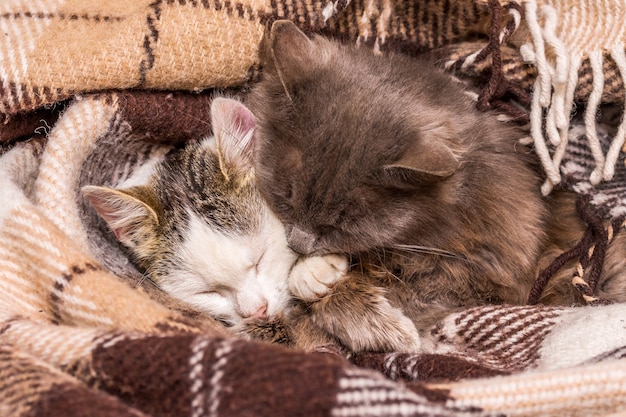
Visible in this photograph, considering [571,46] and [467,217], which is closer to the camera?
[467,217]

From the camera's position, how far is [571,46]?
160cm

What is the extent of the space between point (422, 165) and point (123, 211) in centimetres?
73

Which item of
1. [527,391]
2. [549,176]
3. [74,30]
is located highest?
[74,30]

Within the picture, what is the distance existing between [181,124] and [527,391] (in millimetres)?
1172

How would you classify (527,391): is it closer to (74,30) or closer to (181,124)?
(181,124)

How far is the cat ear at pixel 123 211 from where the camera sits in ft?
4.57

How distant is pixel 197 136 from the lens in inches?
68.9

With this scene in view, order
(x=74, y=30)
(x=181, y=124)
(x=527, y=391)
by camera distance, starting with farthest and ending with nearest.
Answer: (x=181, y=124)
(x=74, y=30)
(x=527, y=391)

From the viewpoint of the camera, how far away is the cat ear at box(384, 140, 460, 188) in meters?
1.20

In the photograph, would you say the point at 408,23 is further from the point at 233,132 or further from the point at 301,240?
the point at 301,240

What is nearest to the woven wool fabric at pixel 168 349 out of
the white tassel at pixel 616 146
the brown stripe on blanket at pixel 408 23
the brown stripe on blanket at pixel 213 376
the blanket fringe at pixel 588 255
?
the brown stripe on blanket at pixel 213 376

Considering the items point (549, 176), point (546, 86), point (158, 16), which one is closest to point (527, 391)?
point (549, 176)

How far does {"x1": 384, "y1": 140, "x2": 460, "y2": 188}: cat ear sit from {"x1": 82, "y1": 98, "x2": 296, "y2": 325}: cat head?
38cm

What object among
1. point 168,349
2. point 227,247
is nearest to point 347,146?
point 227,247
